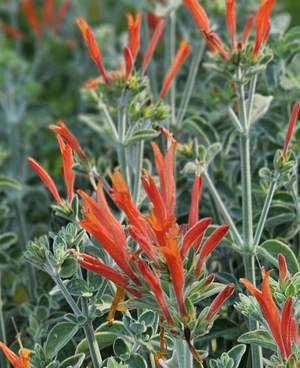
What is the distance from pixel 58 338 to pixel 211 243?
28cm

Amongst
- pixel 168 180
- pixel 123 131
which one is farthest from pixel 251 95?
pixel 168 180

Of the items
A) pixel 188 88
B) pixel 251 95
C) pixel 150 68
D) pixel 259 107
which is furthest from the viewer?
pixel 150 68

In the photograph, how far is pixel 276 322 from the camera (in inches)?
24.7

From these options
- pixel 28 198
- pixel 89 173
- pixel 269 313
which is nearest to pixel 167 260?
pixel 269 313

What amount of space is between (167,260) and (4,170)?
1209 mm

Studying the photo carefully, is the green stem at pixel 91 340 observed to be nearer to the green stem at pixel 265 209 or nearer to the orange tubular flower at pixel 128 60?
the green stem at pixel 265 209

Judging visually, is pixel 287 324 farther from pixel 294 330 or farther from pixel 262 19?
pixel 262 19

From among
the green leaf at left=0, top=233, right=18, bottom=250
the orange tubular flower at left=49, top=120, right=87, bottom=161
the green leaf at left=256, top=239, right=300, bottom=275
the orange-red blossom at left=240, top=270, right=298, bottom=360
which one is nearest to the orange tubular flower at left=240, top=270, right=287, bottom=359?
the orange-red blossom at left=240, top=270, right=298, bottom=360

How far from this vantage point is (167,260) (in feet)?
1.89

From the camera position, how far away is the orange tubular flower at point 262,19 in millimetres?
809

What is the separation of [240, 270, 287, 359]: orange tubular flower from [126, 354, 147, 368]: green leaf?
0.20m

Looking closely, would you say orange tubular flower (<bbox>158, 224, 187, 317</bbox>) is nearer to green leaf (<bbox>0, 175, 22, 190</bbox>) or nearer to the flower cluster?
the flower cluster

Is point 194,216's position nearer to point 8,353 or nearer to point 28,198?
point 8,353

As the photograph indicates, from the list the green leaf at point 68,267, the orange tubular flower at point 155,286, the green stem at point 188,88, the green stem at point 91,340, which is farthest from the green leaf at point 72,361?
the green stem at point 188,88
